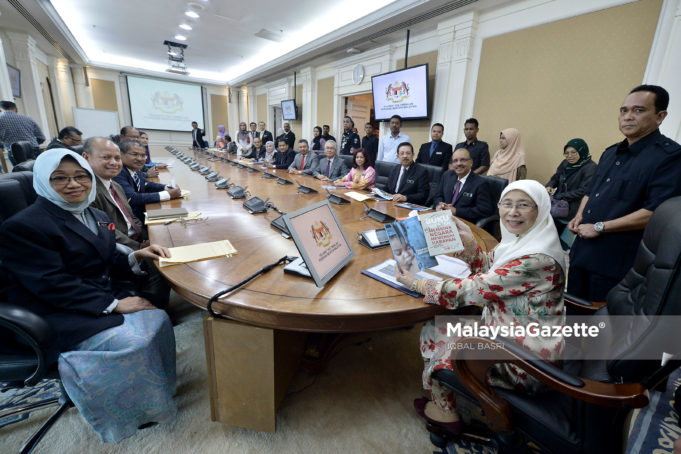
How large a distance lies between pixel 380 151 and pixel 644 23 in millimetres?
3377

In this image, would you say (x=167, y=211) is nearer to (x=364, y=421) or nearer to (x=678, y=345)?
(x=364, y=421)

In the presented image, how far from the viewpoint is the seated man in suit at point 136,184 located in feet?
7.18

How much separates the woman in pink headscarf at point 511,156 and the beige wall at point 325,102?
14.0 ft

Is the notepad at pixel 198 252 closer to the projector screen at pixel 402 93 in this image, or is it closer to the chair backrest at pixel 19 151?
the chair backrest at pixel 19 151

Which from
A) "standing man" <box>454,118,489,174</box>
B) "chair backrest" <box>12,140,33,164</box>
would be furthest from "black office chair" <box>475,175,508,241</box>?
"chair backrest" <box>12,140,33,164</box>

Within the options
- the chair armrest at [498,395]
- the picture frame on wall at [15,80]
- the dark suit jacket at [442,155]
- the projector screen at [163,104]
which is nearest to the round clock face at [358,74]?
the dark suit jacket at [442,155]

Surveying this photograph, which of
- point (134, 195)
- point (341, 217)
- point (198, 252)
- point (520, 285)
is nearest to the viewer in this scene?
point (520, 285)

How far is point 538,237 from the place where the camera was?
0.98 metres

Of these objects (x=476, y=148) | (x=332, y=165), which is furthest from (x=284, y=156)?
(x=476, y=148)

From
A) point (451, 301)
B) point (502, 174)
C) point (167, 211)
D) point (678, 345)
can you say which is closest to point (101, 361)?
point (167, 211)

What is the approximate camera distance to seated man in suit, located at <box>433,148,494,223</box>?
7.81 feet

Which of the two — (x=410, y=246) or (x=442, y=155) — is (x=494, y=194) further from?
(x=442, y=155)

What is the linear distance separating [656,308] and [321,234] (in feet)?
3.18

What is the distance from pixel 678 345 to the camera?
0.67 metres
